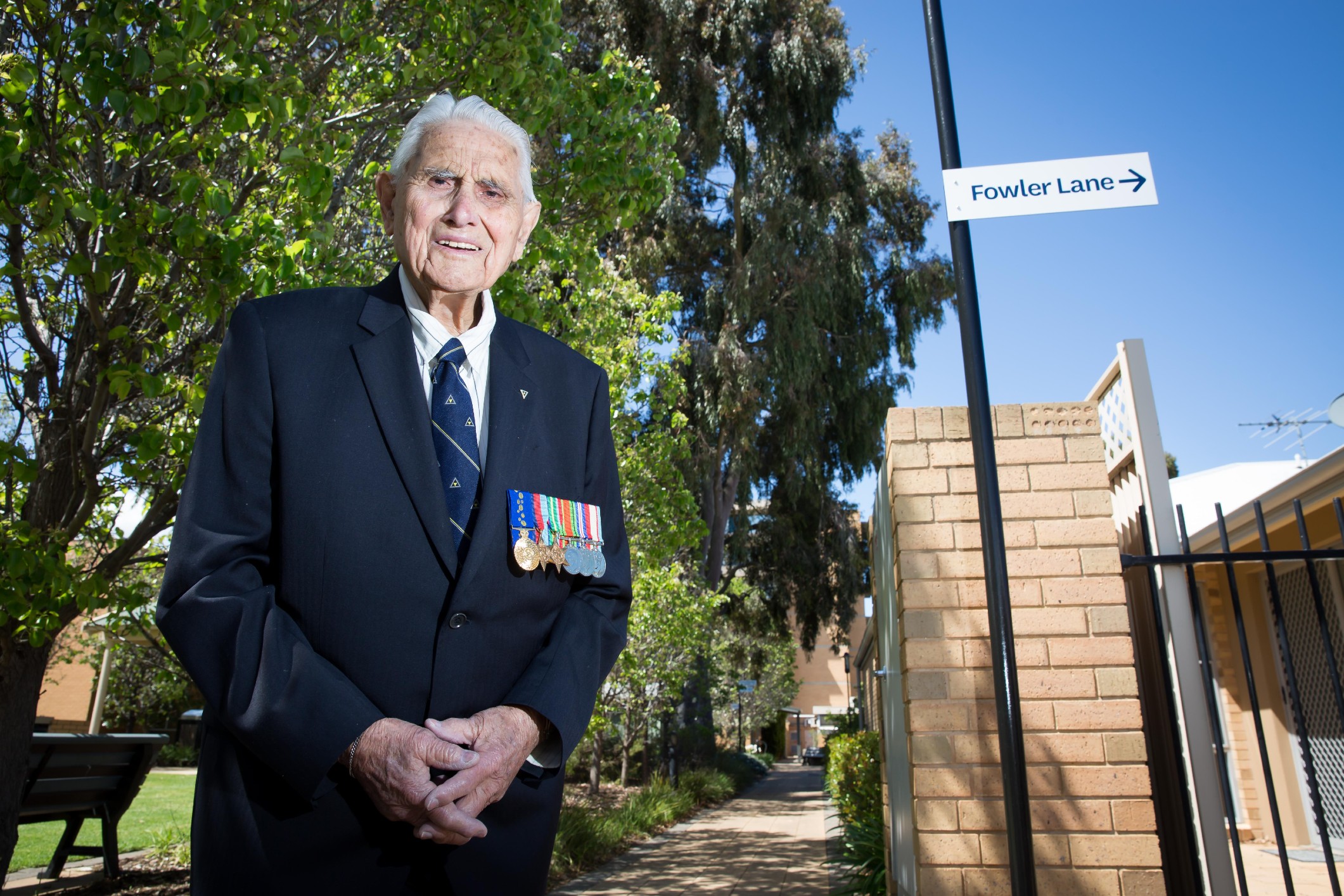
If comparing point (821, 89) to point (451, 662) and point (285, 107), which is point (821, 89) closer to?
point (285, 107)

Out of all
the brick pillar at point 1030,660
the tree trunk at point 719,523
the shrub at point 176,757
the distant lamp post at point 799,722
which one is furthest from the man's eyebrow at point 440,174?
the distant lamp post at point 799,722

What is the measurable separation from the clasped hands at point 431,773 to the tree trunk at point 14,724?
399cm

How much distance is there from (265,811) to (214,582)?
345mm

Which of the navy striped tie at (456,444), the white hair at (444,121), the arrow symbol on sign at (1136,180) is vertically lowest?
the navy striped tie at (456,444)

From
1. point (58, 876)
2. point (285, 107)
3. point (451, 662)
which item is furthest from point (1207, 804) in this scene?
point (58, 876)

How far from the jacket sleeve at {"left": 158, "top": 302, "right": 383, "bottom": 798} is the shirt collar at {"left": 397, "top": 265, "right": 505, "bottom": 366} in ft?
0.92

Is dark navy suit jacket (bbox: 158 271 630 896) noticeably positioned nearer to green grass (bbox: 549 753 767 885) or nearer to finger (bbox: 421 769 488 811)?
finger (bbox: 421 769 488 811)

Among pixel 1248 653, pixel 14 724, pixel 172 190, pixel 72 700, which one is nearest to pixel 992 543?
pixel 1248 653

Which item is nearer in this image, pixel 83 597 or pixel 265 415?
pixel 265 415

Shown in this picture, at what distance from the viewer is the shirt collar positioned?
1.70 meters

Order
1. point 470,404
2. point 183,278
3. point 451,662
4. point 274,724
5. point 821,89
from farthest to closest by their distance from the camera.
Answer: point 821,89 → point 183,278 → point 470,404 → point 451,662 → point 274,724

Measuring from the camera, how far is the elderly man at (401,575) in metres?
1.32

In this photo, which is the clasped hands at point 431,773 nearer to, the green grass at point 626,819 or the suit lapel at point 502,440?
the suit lapel at point 502,440

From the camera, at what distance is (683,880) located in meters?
8.26
